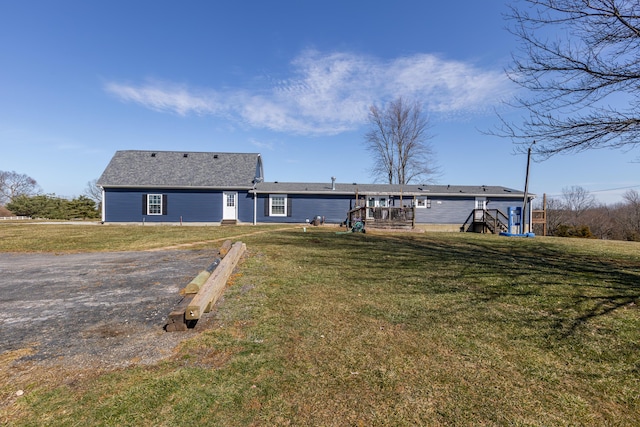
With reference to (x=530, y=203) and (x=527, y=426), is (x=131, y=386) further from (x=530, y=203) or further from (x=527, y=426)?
(x=530, y=203)

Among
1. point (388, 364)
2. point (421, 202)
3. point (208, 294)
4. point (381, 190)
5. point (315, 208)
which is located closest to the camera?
point (388, 364)

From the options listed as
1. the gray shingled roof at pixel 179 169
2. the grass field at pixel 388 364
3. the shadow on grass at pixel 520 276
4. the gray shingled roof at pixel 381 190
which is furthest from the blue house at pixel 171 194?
the grass field at pixel 388 364

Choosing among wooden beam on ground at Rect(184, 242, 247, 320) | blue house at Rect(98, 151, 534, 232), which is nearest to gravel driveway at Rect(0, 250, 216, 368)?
wooden beam on ground at Rect(184, 242, 247, 320)

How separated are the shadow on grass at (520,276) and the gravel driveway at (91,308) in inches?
138

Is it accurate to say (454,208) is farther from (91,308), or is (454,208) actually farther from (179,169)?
(91,308)

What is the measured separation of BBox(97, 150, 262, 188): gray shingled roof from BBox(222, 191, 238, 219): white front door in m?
0.66

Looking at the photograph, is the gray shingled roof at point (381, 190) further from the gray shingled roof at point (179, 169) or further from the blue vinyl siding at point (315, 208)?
the gray shingled roof at point (179, 169)

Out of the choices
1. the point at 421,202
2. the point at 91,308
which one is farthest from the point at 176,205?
the point at 421,202

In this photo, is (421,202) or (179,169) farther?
(421,202)

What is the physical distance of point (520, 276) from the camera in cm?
588

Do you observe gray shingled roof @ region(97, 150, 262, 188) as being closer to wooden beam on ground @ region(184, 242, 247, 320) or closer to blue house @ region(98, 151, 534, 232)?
blue house @ region(98, 151, 534, 232)

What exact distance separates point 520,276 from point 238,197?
1771cm

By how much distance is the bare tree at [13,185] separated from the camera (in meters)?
47.8

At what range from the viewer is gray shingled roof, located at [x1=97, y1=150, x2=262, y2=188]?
65.2 feet
